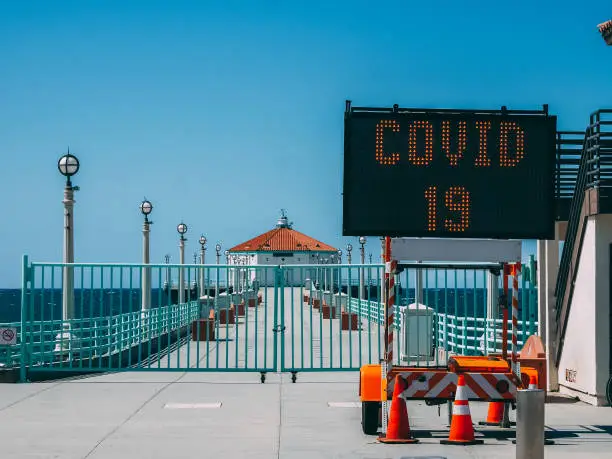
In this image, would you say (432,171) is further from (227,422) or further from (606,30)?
(606,30)

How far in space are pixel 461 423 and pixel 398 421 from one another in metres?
0.70

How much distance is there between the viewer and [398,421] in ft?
35.9

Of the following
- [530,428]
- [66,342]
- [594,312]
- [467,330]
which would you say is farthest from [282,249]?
[530,428]

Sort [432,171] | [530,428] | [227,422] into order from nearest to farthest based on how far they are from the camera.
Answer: [530,428] < [432,171] < [227,422]

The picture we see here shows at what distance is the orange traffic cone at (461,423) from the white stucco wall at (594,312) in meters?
3.62

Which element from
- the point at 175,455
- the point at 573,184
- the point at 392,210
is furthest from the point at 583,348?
the point at 175,455

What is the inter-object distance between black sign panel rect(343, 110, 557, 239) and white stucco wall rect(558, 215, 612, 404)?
274 cm

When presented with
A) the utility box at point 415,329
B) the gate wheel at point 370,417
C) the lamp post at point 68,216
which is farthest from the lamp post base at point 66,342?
the gate wheel at point 370,417

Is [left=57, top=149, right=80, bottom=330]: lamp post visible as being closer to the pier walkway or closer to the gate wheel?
the pier walkway

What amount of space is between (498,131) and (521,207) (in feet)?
3.21

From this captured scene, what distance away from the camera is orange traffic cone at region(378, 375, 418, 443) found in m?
10.9

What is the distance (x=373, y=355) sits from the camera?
85.9 feet

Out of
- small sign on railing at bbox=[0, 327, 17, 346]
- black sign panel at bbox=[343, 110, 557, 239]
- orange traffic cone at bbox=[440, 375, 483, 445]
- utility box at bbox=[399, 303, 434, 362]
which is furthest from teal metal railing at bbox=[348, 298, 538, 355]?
small sign on railing at bbox=[0, 327, 17, 346]

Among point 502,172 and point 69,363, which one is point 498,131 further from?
point 69,363
